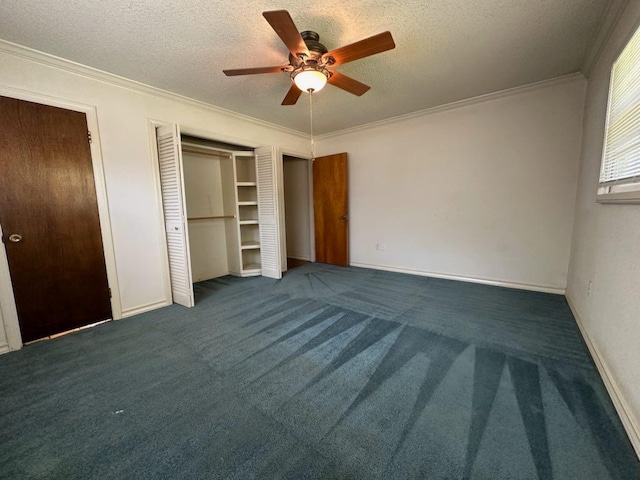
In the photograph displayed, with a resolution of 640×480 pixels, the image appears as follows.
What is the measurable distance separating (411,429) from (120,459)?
4.69 feet

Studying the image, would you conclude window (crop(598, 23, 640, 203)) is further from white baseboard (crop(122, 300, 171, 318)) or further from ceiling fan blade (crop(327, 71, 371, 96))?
white baseboard (crop(122, 300, 171, 318))

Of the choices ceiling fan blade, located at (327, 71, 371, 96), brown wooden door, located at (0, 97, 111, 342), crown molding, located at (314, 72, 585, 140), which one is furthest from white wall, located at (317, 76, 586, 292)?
brown wooden door, located at (0, 97, 111, 342)

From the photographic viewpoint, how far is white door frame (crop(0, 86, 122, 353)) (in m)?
2.16

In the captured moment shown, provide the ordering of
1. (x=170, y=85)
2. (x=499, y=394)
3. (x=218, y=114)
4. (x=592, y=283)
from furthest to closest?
(x=218, y=114)
(x=170, y=85)
(x=592, y=283)
(x=499, y=394)

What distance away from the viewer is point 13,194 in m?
2.17

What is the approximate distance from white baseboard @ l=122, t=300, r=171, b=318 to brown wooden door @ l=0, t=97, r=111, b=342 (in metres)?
0.21

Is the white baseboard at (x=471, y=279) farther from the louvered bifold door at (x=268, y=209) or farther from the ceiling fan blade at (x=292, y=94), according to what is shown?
the ceiling fan blade at (x=292, y=94)

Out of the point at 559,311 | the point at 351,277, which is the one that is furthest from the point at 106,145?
the point at 559,311

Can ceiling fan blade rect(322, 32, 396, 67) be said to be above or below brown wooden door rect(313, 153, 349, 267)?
above

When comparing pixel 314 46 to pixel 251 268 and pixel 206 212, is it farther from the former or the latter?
pixel 251 268

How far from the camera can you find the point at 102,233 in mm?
2648

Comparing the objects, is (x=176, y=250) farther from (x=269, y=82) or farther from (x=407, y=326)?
(x=407, y=326)

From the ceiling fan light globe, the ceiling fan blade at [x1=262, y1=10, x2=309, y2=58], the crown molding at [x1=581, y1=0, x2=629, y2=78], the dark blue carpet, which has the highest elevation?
the crown molding at [x1=581, y1=0, x2=629, y2=78]

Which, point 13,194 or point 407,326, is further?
point 407,326
